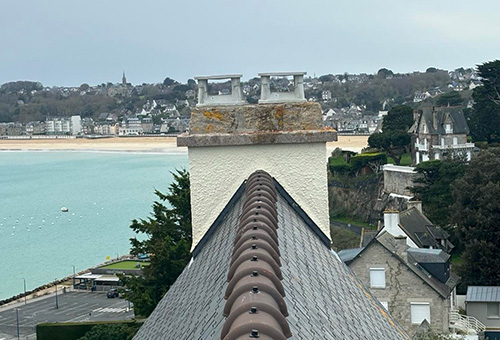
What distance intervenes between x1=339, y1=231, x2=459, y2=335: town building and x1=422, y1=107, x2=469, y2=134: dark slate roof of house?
93.5ft

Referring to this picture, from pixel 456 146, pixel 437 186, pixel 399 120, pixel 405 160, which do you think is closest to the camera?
pixel 437 186

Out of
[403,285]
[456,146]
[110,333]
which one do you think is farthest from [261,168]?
[456,146]

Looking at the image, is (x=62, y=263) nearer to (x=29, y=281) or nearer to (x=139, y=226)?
(x=29, y=281)

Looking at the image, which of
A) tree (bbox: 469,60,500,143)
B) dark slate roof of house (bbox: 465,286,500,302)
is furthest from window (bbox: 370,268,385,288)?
tree (bbox: 469,60,500,143)

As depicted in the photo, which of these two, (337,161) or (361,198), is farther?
(337,161)

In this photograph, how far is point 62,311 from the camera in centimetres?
3447

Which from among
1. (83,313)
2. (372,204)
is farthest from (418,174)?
(83,313)

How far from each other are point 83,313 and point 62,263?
1681cm

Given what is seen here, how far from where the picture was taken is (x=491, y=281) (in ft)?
89.4

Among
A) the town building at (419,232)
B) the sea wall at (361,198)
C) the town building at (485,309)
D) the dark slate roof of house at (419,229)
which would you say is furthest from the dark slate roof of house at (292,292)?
the sea wall at (361,198)

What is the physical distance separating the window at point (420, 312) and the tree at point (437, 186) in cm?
1605

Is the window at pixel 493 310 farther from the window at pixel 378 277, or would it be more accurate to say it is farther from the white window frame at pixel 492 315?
the window at pixel 378 277

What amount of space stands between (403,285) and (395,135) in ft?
109

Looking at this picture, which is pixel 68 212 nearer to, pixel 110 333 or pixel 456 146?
pixel 456 146
